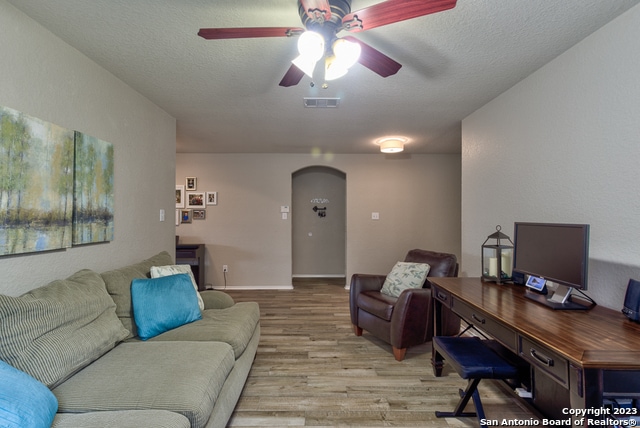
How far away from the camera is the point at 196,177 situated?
5066 millimetres

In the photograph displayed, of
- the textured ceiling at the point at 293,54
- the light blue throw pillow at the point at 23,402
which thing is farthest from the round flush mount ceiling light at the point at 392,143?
the light blue throw pillow at the point at 23,402

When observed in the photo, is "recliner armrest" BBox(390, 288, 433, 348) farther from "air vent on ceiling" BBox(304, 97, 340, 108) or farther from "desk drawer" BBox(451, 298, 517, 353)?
"air vent on ceiling" BBox(304, 97, 340, 108)

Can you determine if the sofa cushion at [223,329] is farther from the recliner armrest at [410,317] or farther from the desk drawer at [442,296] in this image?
the desk drawer at [442,296]

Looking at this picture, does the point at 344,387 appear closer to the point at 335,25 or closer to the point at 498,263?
the point at 498,263

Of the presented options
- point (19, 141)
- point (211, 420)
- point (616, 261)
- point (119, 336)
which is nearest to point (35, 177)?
point (19, 141)

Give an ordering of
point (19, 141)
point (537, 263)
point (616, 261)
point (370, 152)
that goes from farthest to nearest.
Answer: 1. point (370, 152)
2. point (537, 263)
3. point (616, 261)
4. point (19, 141)

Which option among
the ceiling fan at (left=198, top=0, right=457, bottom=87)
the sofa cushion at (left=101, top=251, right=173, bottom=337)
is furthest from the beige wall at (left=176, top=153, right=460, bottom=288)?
the ceiling fan at (left=198, top=0, right=457, bottom=87)

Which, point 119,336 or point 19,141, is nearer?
point 19,141

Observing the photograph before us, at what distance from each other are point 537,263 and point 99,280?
282 centimetres

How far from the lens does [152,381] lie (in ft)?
4.50

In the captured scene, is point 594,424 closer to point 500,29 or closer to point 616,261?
point 616,261

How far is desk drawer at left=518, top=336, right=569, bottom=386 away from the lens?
1.13m

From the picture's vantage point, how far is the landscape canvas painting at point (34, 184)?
147cm

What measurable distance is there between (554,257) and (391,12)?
1.65 meters
